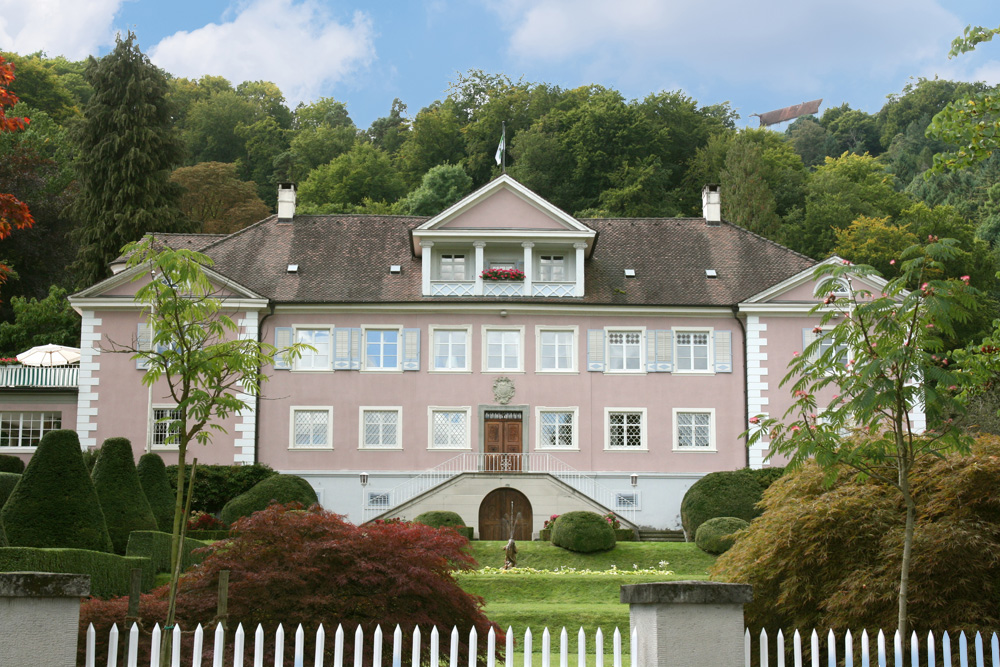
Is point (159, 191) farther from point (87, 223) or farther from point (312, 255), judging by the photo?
point (312, 255)

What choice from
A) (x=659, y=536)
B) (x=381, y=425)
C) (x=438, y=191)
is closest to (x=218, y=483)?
(x=381, y=425)

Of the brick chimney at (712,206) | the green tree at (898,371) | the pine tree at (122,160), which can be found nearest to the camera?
the green tree at (898,371)

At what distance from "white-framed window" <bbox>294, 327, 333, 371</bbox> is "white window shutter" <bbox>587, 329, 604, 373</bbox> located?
7.57 m

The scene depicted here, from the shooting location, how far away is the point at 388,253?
35625 millimetres

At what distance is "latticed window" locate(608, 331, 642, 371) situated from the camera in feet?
109

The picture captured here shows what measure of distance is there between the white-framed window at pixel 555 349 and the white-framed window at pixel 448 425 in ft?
8.46

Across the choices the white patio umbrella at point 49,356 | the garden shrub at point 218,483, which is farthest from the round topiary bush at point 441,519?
the white patio umbrella at point 49,356

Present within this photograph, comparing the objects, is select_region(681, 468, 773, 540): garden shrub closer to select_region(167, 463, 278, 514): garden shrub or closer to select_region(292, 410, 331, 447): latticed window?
select_region(292, 410, 331, 447): latticed window

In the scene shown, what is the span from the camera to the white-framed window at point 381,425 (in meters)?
32.7

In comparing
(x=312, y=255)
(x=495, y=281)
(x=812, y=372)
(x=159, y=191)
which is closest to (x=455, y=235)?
(x=495, y=281)

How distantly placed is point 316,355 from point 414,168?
37.5m

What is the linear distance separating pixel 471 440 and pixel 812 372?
23118 mm

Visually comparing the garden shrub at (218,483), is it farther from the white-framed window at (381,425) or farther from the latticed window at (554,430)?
the latticed window at (554,430)

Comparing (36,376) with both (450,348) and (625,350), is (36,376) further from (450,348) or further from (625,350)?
(625,350)
